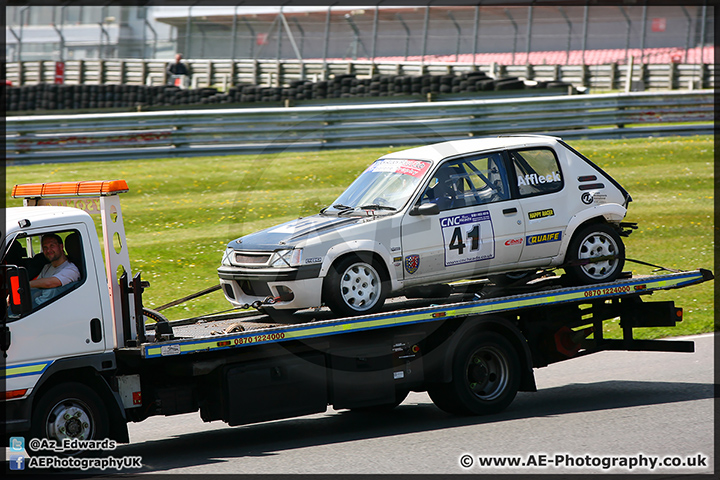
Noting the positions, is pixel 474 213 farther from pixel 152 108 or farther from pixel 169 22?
pixel 169 22

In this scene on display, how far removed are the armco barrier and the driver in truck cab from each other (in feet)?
42.7

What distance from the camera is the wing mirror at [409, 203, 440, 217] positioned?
8.94m

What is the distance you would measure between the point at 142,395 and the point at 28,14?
27.2 metres

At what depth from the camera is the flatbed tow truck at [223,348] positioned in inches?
292

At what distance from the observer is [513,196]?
9547 mm

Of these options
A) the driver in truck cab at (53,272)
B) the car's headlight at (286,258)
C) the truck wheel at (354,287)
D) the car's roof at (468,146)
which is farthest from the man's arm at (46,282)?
the car's roof at (468,146)

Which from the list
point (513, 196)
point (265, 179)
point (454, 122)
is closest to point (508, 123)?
point (454, 122)

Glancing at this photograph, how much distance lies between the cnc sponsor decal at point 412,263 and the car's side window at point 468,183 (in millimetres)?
603

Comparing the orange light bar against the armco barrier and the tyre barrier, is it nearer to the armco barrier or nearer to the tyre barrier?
the armco barrier

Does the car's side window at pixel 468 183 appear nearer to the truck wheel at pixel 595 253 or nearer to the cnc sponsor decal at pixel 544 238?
the cnc sponsor decal at pixel 544 238

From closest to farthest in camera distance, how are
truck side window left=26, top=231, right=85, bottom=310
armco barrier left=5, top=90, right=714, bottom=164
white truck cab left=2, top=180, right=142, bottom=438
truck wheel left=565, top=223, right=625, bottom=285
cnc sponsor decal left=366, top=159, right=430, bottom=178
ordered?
white truck cab left=2, top=180, right=142, bottom=438 → truck side window left=26, top=231, right=85, bottom=310 → cnc sponsor decal left=366, top=159, right=430, bottom=178 → truck wheel left=565, top=223, right=625, bottom=285 → armco barrier left=5, top=90, right=714, bottom=164

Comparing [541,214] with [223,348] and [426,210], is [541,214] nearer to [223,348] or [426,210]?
[426,210]

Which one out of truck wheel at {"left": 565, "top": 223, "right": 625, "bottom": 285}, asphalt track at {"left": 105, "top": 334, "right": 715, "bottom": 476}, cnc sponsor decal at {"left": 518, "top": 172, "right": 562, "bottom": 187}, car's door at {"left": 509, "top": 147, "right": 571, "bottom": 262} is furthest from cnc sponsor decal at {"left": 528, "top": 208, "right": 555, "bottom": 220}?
asphalt track at {"left": 105, "top": 334, "right": 715, "bottom": 476}

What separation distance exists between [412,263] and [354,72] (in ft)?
85.2
